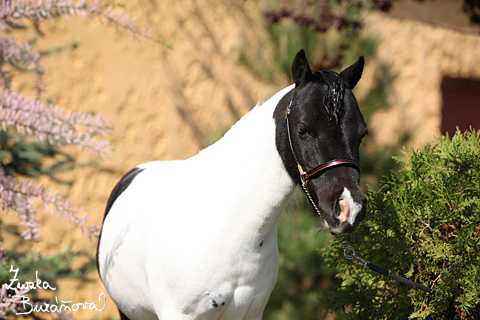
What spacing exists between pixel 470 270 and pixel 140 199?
160 cm

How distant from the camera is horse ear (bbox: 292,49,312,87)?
1587 mm

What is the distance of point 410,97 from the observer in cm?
594

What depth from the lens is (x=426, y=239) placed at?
1.77 meters

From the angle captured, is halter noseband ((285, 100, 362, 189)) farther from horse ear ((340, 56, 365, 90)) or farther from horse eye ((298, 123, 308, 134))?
horse ear ((340, 56, 365, 90))

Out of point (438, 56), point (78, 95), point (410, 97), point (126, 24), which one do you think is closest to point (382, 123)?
point (410, 97)

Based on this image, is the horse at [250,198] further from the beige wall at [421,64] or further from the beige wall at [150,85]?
the beige wall at [421,64]

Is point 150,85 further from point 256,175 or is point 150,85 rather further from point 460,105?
point 460,105

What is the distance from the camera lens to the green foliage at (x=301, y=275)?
11.8 feet

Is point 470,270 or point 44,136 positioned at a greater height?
point 44,136

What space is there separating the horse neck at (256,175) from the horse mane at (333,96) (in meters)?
0.23

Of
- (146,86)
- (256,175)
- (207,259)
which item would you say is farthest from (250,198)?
(146,86)

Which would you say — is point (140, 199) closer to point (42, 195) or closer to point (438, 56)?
point (42, 195)

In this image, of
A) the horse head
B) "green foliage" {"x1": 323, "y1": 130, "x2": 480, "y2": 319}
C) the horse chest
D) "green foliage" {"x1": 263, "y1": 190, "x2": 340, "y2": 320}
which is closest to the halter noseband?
the horse head

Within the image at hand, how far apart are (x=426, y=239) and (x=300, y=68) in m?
0.92
